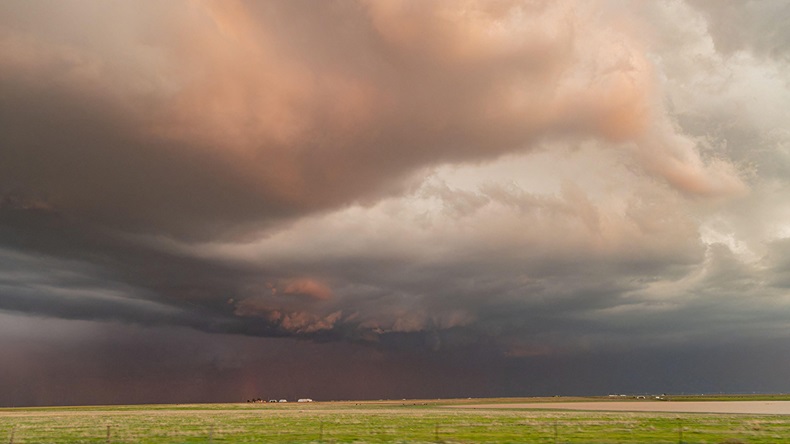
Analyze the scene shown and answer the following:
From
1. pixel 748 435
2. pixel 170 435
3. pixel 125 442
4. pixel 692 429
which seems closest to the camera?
pixel 125 442

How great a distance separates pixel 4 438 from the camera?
210 ft

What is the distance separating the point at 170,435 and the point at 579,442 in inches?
1838

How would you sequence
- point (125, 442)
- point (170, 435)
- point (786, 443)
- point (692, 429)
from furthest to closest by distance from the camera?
point (692, 429)
point (170, 435)
point (125, 442)
point (786, 443)

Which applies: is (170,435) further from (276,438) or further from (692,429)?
(692,429)

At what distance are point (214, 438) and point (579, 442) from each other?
39.1 m

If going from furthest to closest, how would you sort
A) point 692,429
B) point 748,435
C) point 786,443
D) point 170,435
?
1. point 692,429
2. point 170,435
3. point 748,435
4. point 786,443

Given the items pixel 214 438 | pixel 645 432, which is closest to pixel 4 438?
pixel 214 438

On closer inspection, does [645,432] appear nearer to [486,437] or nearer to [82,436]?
[486,437]

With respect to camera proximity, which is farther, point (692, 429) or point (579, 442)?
point (692, 429)

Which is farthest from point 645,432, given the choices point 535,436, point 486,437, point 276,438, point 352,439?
point 276,438

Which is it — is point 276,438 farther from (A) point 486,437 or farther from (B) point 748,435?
(B) point 748,435

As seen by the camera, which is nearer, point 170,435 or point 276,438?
point 276,438

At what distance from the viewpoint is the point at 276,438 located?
59875 mm

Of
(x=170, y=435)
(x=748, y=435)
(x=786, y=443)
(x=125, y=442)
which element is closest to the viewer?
(x=786, y=443)
